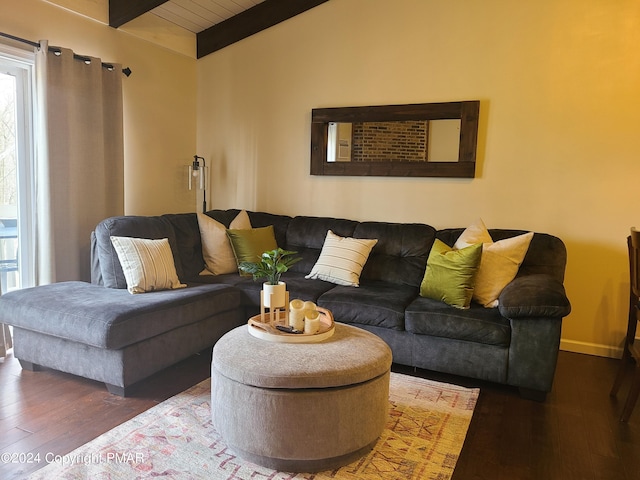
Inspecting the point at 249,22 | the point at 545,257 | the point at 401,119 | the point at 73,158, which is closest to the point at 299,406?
the point at 545,257

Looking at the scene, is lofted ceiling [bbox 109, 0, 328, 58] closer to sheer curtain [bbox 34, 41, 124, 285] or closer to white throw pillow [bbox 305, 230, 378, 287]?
sheer curtain [bbox 34, 41, 124, 285]

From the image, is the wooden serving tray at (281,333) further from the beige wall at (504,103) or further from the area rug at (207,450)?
the beige wall at (504,103)

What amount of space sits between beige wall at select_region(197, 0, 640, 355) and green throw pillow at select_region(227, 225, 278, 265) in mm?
712

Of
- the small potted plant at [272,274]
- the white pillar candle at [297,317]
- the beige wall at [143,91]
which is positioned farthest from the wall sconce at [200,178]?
the white pillar candle at [297,317]

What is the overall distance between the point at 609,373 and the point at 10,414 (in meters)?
3.54

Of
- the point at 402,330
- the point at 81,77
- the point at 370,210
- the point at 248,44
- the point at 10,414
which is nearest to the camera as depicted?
the point at 10,414

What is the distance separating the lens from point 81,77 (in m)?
3.44

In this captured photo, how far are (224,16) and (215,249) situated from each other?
224 cm

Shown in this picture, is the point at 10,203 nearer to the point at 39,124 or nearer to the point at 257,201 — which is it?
the point at 39,124

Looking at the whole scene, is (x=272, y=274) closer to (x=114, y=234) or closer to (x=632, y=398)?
(x=114, y=234)

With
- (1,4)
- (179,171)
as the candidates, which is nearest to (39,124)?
(1,4)

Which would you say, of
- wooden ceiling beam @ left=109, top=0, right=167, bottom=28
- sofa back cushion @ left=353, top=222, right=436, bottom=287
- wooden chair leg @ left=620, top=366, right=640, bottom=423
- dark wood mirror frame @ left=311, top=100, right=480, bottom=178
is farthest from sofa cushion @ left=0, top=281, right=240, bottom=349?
wooden chair leg @ left=620, top=366, right=640, bottom=423

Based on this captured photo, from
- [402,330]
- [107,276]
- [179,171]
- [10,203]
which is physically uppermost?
[179,171]

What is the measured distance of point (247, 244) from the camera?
3.79m
